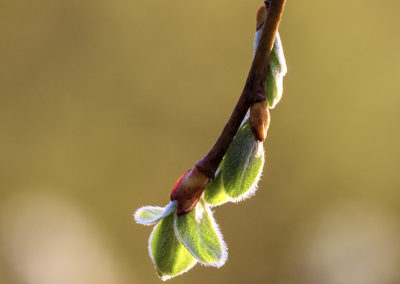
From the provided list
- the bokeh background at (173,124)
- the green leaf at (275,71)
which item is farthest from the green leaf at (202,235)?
the bokeh background at (173,124)

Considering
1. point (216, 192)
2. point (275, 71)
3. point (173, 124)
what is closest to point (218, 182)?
point (216, 192)

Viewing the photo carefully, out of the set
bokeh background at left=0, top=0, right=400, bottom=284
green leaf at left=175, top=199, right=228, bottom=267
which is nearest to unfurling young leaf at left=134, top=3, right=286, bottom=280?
green leaf at left=175, top=199, right=228, bottom=267

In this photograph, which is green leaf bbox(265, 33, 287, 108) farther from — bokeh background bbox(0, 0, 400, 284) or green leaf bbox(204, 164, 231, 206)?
bokeh background bbox(0, 0, 400, 284)

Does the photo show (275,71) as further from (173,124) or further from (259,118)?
(173,124)

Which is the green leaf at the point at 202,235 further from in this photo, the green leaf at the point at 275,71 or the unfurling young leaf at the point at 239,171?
the green leaf at the point at 275,71

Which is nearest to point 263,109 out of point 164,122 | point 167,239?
point 167,239
